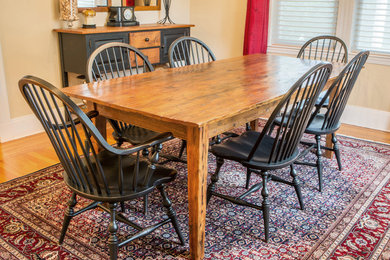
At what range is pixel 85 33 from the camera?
349 centimetres

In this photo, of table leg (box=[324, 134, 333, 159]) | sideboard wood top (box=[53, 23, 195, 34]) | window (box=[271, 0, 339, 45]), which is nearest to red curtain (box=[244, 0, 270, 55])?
window (box=[271, 0, 339, 45])

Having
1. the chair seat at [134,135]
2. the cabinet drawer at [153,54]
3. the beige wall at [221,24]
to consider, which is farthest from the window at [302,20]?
the chair seat at [134,135]

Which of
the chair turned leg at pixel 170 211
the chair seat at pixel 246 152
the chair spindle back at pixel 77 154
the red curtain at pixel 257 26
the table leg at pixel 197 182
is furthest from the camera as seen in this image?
the red curtain at pixel 257 26

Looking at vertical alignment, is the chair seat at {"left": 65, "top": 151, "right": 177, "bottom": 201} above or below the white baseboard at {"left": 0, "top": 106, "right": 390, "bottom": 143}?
above

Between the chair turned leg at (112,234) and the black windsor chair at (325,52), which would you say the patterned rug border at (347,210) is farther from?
the black windsor chair at (325,52)

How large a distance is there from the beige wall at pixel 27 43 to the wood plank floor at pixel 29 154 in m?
0.31

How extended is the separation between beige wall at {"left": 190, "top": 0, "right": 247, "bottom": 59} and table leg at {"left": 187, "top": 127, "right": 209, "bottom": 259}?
11.1 feet

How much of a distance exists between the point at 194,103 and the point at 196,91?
0.25 meters

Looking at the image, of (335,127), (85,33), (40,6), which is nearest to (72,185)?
(335,127)

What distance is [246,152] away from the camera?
7.29 ft

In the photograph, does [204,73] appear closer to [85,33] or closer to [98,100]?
[98,100]

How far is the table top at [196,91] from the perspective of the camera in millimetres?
1863

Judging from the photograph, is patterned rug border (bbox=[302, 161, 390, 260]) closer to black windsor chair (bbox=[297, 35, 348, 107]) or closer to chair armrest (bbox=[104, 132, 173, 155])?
chair armrest (bbox=[104, 132, 173, 155])

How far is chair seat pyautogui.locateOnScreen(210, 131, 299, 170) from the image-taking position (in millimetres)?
2104
